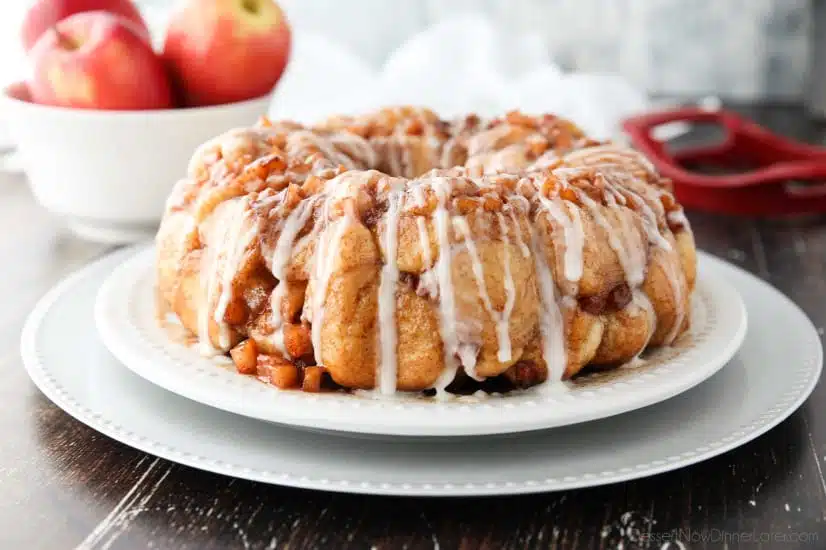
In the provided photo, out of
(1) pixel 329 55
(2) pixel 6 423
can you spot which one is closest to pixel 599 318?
(2) pixel 6 423

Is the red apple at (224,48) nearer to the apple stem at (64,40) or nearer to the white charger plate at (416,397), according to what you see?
the apple stem at (64,40)

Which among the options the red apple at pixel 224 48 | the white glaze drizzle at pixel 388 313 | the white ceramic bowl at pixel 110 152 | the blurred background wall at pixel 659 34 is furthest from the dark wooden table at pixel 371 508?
the blurred background wall at pixel 659 34

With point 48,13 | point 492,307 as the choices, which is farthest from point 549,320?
point 48,13

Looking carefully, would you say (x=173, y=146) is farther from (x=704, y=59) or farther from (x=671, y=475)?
(x=704, y=59)

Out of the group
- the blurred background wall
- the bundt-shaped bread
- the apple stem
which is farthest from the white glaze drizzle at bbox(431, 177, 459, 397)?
the blurred background wall

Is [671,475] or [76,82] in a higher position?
[76,82]

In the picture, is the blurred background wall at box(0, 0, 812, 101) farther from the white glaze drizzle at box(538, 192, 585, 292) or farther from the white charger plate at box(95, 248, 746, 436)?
the white glaze drizzle at box(538, 192, 585, 292)
